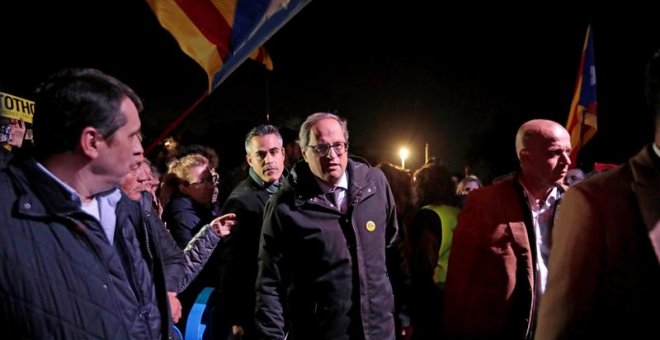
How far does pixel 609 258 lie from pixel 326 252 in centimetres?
209

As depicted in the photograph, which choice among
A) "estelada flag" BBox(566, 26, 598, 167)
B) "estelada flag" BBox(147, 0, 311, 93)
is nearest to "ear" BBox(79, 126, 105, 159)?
"estelada flag" BBox(147, 0, 311, 93)

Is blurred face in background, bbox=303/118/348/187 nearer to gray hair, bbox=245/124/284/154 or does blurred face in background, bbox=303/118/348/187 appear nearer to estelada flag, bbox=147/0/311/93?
gray hair, bbox=245/124/284/154

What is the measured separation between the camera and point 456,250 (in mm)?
4121

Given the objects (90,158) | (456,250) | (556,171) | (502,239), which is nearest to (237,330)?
(456,250)

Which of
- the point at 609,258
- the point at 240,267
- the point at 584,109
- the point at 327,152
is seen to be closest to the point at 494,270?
the point at 327,152

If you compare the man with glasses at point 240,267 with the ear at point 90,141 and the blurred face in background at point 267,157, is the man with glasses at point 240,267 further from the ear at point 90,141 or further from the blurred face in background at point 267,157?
the ear at point 90,141

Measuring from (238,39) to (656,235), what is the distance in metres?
4.44

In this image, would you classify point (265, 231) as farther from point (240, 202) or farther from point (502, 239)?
point (502, 239)

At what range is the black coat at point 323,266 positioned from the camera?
3.72 m

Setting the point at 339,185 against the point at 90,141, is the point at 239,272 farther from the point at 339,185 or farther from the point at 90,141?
the point at 90,141

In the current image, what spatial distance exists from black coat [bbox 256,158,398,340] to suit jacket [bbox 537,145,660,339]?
185 cm

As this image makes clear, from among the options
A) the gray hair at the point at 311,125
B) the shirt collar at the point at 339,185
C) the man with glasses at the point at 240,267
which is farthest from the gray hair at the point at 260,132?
the shirt collar at the point at 339,185

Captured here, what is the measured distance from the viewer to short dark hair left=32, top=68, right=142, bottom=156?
225 cm

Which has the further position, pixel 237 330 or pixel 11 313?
pixel 237 330
